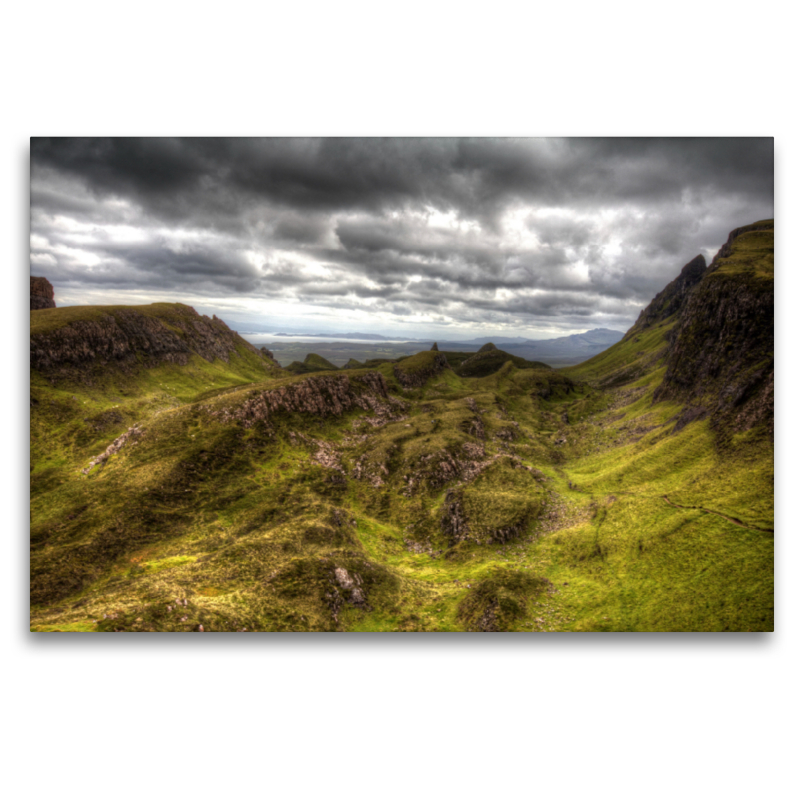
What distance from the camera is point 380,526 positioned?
100 ft

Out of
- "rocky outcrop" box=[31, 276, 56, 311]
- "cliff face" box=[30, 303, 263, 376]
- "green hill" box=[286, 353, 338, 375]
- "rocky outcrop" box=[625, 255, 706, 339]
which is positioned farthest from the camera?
"green hill" box=[286, 353, 338, 375]

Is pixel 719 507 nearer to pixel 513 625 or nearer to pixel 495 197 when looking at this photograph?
pixel 513 625

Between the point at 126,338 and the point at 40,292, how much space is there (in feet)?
182

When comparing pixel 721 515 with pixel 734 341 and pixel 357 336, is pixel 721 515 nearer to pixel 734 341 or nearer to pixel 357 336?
pixel 734 341

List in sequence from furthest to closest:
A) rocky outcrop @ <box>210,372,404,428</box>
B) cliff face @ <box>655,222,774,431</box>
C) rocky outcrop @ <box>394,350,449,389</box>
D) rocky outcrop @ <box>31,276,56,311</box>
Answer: rocky outcrop @ <box>394,350,449,389</box>, rocky outcrop @ <box>210,372,404,428</box>, cliff face @ <box>655,222,774,431</box>, rocky outcrop @ <box>31,276,56,311</box>

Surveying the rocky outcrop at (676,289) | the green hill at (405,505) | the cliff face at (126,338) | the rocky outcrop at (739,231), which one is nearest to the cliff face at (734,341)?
the rocky outcrop at (739,231)

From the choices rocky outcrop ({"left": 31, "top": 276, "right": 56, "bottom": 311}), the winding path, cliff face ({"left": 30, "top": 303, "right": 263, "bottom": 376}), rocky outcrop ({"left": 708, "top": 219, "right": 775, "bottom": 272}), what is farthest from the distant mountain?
the winding path

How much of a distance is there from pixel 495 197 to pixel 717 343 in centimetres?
3090

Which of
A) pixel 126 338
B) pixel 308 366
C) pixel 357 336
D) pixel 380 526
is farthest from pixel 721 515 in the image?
pixel 308 366

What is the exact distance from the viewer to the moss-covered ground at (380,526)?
54.9ft

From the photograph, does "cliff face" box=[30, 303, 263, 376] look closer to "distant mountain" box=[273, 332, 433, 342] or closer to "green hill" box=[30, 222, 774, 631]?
"green hill" box=[30, 222, 774, 631]

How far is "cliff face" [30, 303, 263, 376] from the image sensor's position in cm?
4522

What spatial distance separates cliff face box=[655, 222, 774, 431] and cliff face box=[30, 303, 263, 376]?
1799 inches

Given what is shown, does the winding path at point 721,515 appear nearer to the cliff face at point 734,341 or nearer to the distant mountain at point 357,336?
the cliff face at point 734,341
